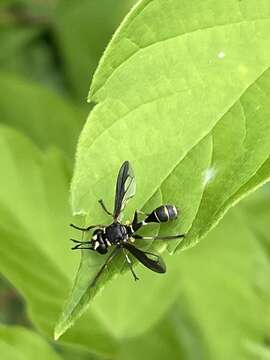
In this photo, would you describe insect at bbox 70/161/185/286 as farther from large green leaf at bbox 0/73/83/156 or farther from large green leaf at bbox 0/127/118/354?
large green leaf at bbox 0/73/83/156

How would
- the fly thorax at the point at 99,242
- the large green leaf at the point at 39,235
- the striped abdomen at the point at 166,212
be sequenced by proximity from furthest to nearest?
the large green leaf at the point at 39,235
the fly thorax at the point at 99,242
the striped abdomen at the point at 166,212

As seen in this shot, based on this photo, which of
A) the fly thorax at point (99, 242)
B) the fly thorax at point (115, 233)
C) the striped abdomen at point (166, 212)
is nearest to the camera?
the striped abdomen at point (166, 212)

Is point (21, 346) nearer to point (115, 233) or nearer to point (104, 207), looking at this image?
point (115, 233)

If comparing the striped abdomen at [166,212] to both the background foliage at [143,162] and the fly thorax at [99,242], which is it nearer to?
the background foliage at [143,162]

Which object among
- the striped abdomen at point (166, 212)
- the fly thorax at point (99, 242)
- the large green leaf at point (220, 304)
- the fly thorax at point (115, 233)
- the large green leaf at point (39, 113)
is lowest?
the large green leaf at point (220, 304)

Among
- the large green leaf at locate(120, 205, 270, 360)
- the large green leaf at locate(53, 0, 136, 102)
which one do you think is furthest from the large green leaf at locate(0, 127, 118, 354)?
the large green leaf at locate(53, 0, 136, 102)

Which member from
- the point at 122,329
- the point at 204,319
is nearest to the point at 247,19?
the point at 122,329

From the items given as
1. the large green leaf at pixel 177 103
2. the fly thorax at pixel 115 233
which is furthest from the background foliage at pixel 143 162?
the fly thorax at pixel 115 233
